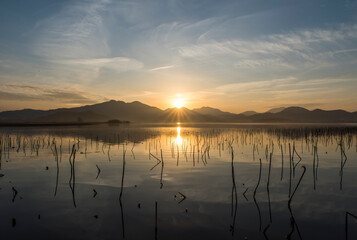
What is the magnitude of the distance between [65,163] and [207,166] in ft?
31.2

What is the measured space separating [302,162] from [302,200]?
30.1 ft

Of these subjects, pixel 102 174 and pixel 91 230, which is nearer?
pixel 91 230

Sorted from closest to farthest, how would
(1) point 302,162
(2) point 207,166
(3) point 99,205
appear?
(3) point 99,205 < (2) point 207,166 < (1) point 302,162

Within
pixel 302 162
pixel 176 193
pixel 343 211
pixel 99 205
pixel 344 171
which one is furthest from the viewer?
pixel 302 162

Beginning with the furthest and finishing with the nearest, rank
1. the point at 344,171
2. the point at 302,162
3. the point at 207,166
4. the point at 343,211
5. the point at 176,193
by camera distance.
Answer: the point at 302,162 < the point at 207,166 < the point at 344,171 < the point at 176,193 < the point at 343,211

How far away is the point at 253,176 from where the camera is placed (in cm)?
1299

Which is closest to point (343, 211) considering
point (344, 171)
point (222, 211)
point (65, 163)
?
point (222, 211)

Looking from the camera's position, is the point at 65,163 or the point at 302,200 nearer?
the point at 302,200

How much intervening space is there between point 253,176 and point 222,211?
5.52 metres

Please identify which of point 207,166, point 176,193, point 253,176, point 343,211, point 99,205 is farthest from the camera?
point 207,166

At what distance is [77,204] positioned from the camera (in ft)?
28.5

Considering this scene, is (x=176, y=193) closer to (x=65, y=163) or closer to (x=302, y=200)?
(x=302, y=200)

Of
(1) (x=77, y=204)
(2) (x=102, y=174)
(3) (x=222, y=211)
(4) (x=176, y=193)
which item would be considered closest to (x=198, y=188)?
(4) (x=176, y=193)

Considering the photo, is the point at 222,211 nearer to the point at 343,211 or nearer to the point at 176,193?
the point at 176,193
